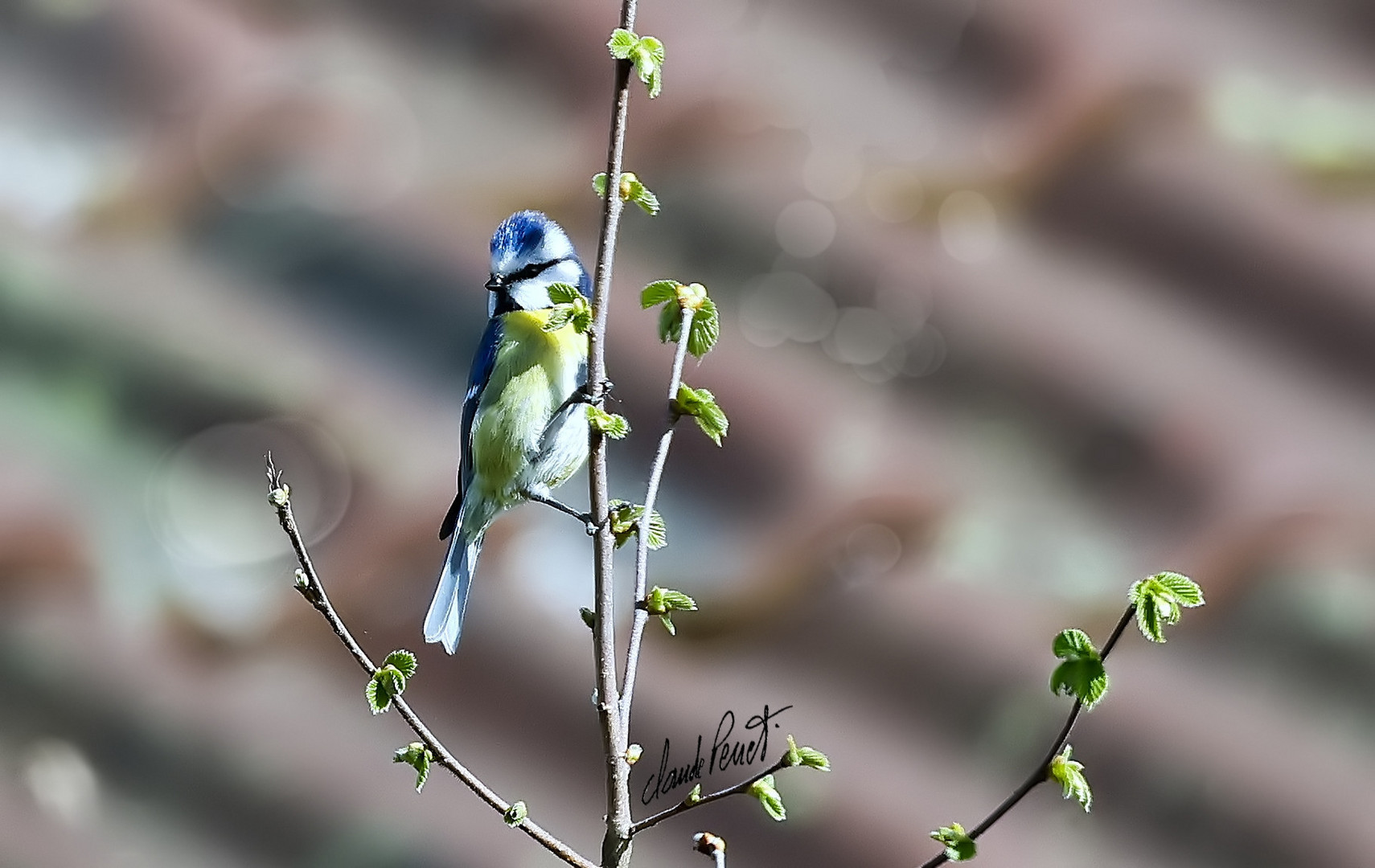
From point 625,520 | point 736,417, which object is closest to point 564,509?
point 625,520

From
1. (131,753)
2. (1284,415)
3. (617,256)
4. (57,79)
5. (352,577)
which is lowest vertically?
(131,753)

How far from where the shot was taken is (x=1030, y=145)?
0.94 meters

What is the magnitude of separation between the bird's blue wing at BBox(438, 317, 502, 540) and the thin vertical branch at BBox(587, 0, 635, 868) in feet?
0.78

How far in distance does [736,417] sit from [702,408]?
1.28 feet

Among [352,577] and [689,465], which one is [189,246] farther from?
[689,465]

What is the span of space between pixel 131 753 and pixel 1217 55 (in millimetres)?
Answer: 908

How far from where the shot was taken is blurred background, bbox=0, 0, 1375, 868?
0.83 m

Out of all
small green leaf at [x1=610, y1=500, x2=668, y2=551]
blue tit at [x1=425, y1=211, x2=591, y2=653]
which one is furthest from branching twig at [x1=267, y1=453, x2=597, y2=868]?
blue tit at [x1=425, y1=211, x2=591, y2=653]

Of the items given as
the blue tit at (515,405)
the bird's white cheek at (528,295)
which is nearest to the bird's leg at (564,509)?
the blue tit at (515,405)

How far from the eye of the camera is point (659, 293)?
0.49 meters

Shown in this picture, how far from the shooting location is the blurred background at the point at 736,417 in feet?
2.73

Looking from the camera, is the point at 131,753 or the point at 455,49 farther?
the point at 455,49

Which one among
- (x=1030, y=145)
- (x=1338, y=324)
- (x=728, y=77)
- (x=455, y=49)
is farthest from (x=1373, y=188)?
(x=455, y=49)
